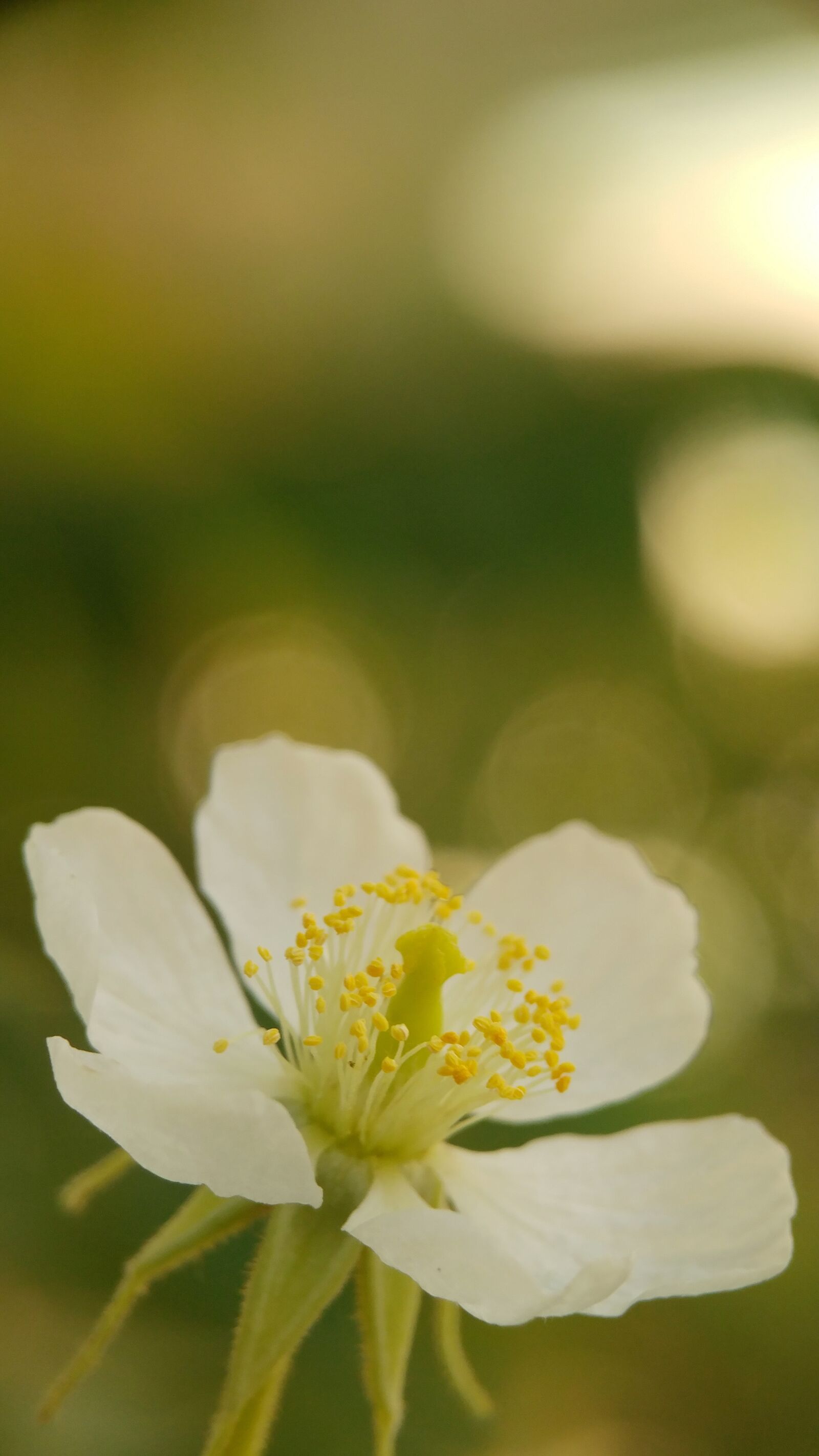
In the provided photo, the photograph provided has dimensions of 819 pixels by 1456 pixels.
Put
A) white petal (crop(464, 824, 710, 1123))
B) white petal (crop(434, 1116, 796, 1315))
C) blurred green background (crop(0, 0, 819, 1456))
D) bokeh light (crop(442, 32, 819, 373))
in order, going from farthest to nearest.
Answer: bokeh light (crop(442, 32, 819, 373)) < blurred green background (crop(0, 0, 819, 1456)) < white petal (crop(464, 824, 710, 1123)) < white petal (crop(434, 1116, 796, 1315))

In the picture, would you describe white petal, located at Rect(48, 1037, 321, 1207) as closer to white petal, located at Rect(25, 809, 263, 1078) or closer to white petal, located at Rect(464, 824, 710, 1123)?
white petal, located at Rect(25, 809, 263, 1078)

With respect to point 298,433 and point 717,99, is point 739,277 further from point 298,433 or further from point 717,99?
point 298,433

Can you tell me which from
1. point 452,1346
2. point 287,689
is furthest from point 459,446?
point 452,1346

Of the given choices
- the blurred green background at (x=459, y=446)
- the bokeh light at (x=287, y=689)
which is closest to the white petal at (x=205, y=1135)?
the blurred green background at (x=459, y=446)

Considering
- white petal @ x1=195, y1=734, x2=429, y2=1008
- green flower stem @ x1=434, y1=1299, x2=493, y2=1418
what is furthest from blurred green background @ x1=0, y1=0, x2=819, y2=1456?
green flower stem @ x1=434, y1=1299, x2=493, y2=1418

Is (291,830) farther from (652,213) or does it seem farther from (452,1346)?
(652,213)

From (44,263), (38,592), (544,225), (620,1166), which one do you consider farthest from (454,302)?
(620,1166)
